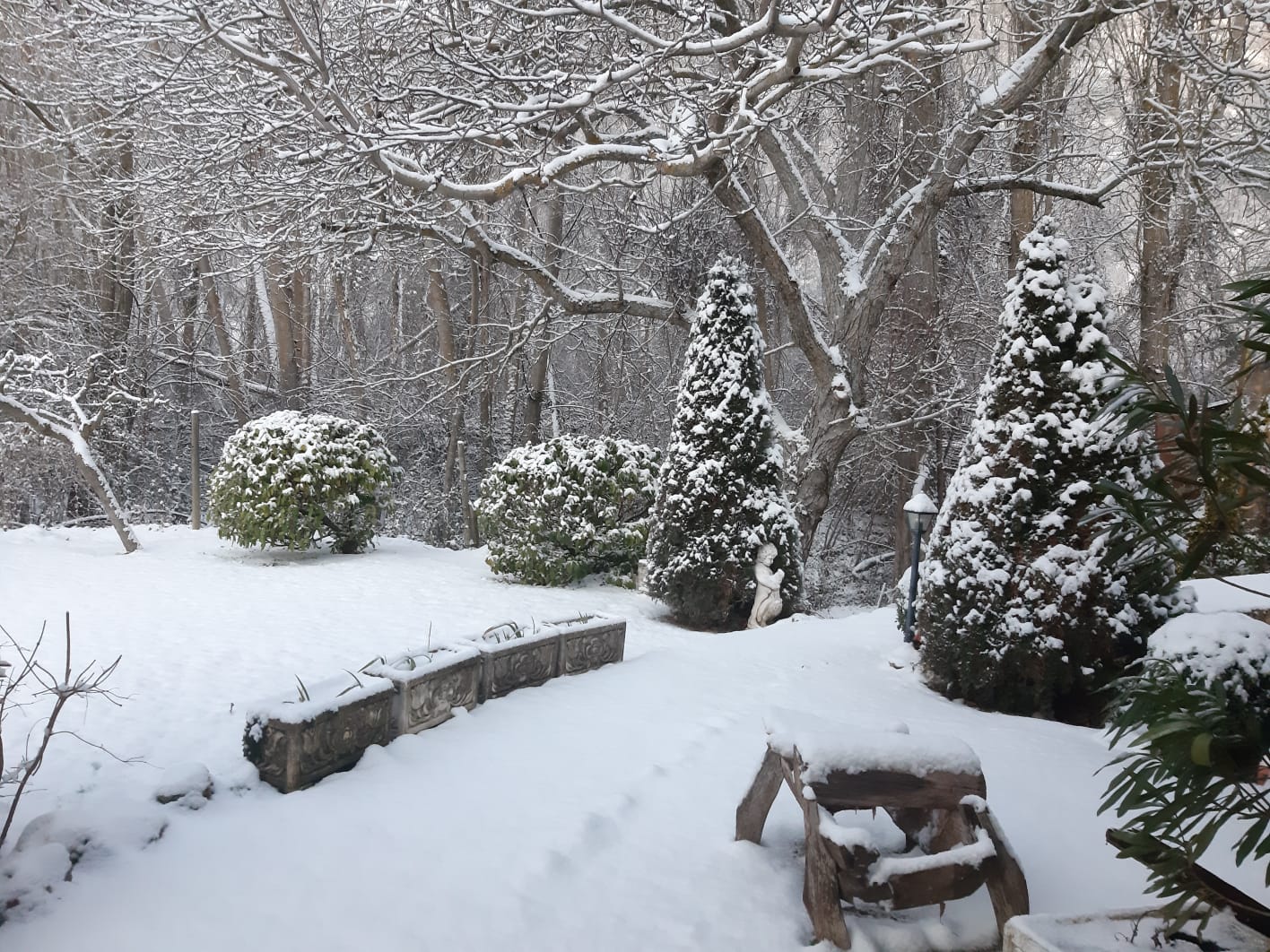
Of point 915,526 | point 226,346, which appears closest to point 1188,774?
point 915,526

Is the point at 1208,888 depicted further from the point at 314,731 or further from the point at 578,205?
the point at 578,205

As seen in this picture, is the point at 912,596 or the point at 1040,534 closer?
the point at 1040,534

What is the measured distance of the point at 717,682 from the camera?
5398 mm

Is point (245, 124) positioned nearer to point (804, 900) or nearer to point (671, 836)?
point (671, 836)

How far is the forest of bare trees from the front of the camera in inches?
227

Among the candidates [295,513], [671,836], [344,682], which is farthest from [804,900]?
[295,513]

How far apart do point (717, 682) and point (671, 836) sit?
2.25m

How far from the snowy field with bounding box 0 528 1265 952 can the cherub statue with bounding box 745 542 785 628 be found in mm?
1627

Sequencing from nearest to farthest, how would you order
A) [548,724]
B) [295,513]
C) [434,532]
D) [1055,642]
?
1. [548,724]
2. [1055,642]
3. [295,513]
4. [434,532]

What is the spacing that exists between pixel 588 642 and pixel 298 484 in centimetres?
576

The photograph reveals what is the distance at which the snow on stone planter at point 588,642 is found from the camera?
540 centimetres

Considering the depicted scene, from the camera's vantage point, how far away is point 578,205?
1446 centimetres

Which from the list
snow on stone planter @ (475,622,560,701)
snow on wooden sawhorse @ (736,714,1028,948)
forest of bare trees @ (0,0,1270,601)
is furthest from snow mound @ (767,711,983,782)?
forest of bare trees @ (0,0,1270,601)

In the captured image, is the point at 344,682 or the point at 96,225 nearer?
the point at 344,682
